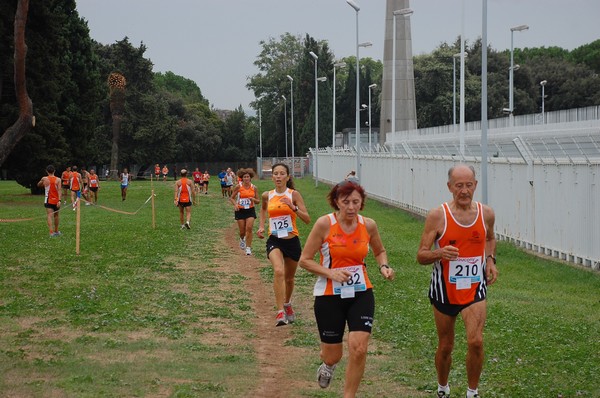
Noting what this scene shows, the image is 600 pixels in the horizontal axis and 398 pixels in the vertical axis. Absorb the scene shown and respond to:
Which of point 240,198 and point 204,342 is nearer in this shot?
point 204,342

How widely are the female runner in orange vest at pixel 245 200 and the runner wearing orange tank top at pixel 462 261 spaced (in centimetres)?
1226

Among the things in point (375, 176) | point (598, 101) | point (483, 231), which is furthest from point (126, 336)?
point (598, 101)

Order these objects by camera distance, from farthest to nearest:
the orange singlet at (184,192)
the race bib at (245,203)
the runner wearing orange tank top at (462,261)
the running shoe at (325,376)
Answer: the orange singlet at (184,192) < the race bib at (245,203) < the running shoe at (325,376) < the runner wearing orange tank top at (462,261)

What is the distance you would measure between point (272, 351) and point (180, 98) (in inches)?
4423

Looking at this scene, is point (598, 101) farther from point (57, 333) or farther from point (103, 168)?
point (57, 333)

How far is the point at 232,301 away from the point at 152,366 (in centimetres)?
525

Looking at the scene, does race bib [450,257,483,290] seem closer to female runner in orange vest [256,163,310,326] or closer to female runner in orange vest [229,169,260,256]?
female runner in orange vest [256,163,310,326]

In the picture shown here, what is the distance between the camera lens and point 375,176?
171ft

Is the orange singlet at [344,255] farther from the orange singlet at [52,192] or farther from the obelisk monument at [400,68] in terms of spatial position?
the obelisk monument at [400,68]

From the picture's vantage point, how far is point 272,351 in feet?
36.9

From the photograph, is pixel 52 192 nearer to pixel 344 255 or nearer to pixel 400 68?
pixel 344 255

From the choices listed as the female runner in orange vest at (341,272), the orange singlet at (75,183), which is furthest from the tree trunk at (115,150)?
the female runner in orange vest at (341,272)

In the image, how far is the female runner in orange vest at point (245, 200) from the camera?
68.2 ft

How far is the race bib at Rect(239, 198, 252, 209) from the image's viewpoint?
2138 cm
